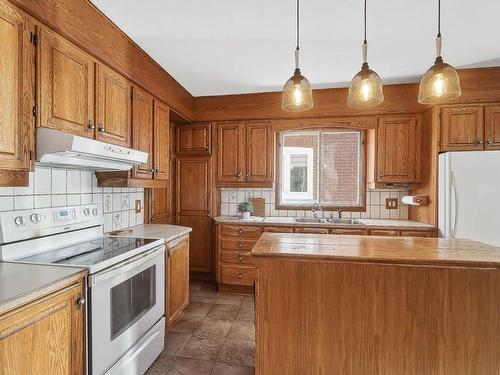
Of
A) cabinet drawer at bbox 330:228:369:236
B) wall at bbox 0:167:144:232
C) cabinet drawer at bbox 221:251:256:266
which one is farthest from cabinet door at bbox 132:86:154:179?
cabinet drawer at bbox 330:228:369:236

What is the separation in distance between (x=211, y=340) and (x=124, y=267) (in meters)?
1.17

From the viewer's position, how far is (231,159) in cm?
359

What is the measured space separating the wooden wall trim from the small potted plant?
1558 mm

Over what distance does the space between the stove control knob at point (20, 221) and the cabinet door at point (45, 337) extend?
2.01ft

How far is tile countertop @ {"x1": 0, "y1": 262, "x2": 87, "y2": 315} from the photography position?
1.05 m

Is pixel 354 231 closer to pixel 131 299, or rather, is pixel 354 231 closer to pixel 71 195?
pixel 131 299

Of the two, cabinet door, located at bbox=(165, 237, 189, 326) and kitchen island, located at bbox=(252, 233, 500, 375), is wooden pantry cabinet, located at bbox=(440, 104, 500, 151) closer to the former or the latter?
kitchen island, located at bbox=(252, 233, 500, 375)

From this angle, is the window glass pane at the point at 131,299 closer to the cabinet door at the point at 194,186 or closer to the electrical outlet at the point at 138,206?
the electrical outlet at the point at 138,206

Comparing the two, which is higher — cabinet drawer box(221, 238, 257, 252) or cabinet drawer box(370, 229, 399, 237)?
cabinet drawer box(370, 229, 399, 237)

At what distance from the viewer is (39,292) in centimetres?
114

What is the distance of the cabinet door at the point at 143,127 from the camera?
92.6 inches

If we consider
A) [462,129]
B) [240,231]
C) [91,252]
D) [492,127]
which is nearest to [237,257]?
[240,231]

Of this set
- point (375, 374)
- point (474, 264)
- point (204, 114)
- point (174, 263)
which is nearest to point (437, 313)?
point (474, 264)

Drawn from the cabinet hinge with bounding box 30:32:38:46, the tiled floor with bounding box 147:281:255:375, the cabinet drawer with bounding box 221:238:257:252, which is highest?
the cabinet hinge with bounding box 30:32:38:46
